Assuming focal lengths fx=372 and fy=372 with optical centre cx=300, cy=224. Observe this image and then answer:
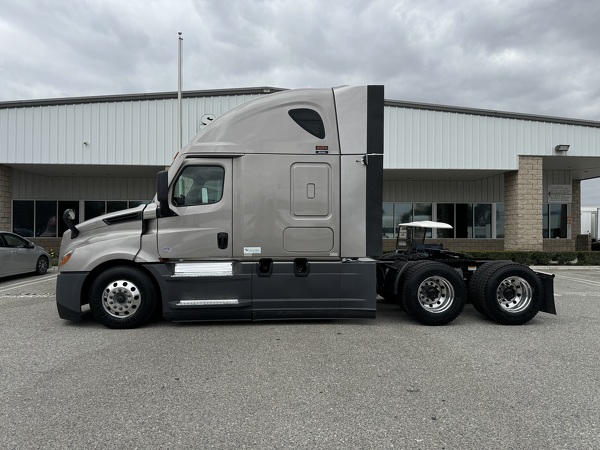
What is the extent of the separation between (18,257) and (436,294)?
11.0 m

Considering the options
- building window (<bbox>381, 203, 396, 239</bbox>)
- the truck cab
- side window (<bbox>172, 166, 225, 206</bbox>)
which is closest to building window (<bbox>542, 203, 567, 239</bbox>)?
building window (<bbox>381, 203, 396, 239</bbox>)

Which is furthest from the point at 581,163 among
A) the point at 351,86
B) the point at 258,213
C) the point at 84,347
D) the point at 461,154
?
the point at 84,347

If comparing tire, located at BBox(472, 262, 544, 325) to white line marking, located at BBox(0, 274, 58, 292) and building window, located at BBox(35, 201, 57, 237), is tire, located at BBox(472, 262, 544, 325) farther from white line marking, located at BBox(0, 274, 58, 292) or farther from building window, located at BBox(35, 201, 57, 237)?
building window, located at BBox(35, 201, 57, 237)

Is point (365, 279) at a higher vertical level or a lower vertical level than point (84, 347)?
higher

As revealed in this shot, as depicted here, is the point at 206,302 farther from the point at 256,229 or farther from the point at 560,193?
the point at 560,193

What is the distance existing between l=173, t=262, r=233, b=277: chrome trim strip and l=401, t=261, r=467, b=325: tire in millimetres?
2724

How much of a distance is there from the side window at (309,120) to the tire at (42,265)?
1021 cm

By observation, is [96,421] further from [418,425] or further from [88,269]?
[88,269]

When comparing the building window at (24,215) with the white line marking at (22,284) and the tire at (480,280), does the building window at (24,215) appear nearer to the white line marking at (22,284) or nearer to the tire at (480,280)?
the white line marking at (22,284)

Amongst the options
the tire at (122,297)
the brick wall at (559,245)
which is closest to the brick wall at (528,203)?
→ the brick wall at (559,245)

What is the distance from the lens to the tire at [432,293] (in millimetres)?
5680

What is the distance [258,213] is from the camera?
18.0 feet

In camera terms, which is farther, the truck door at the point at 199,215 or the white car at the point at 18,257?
the white car at the point at 18,257

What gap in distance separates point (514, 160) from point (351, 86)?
12904mm
